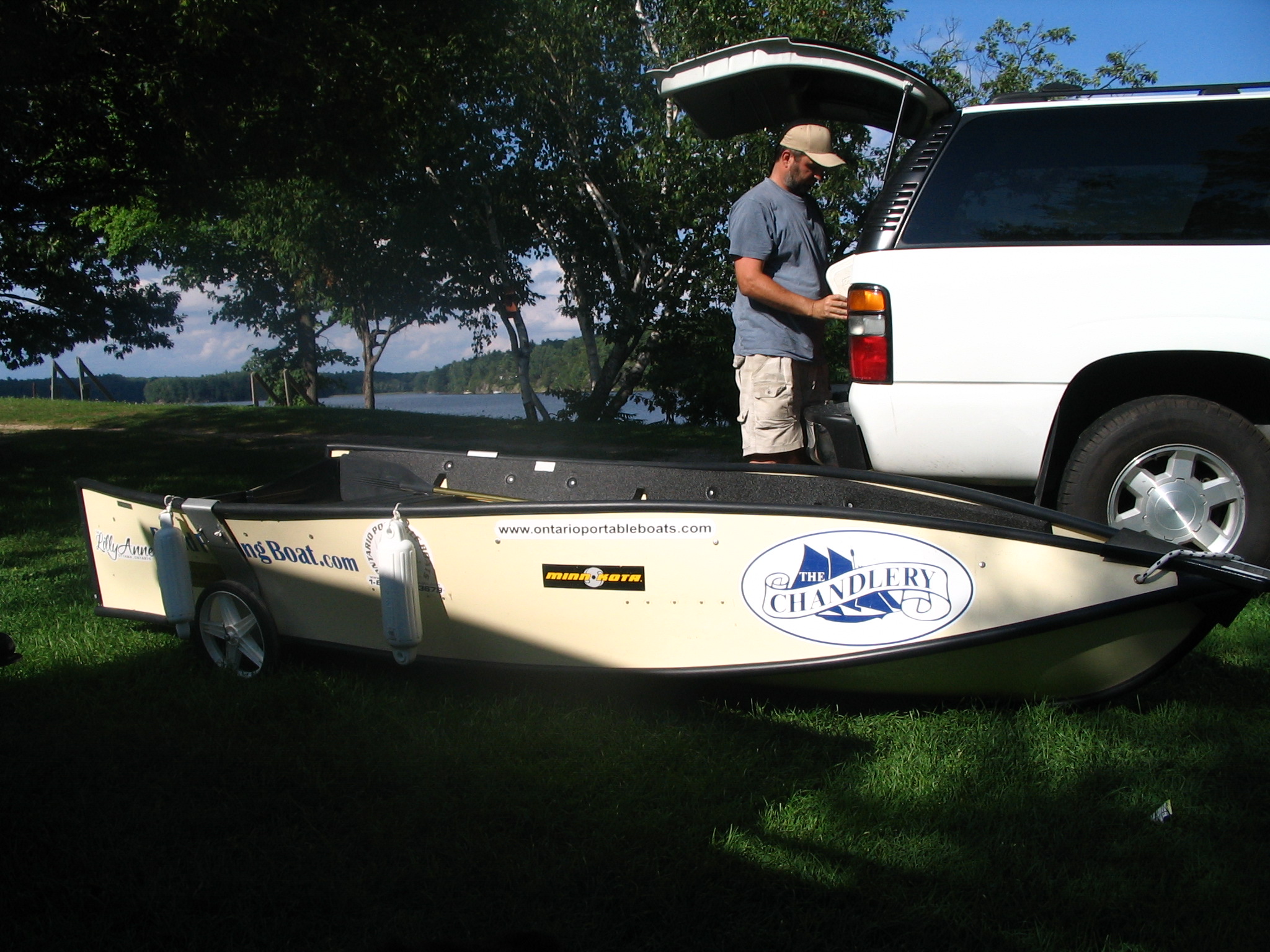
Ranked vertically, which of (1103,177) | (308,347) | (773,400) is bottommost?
(773,400)

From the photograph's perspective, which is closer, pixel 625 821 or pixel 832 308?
pixel 625 821

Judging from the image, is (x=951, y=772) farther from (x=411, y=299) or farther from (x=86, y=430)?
(x=411, y=299)

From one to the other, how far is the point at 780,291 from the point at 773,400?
491 millimetres

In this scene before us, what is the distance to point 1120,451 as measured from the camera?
A: 3.79m

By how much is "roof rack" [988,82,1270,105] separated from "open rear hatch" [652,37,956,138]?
42cm

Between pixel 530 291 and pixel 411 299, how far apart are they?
482cm

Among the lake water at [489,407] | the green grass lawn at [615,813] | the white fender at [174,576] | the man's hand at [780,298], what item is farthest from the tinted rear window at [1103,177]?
the lake water at [489,407]

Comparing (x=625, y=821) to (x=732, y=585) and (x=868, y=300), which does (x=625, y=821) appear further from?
(x=868, y=300)

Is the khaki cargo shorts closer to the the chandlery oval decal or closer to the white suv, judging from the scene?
the white suv

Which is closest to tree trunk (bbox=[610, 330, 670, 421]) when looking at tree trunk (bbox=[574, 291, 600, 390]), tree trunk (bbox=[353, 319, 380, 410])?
tree trunk (bbox=[574, 291, 600, 390])

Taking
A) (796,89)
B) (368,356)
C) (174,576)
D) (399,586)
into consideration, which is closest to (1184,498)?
(796,89)

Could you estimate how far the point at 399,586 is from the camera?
3340 millimetres

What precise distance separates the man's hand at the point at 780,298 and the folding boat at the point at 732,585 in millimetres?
713

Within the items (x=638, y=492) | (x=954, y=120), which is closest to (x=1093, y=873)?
(x=638, y=492)
